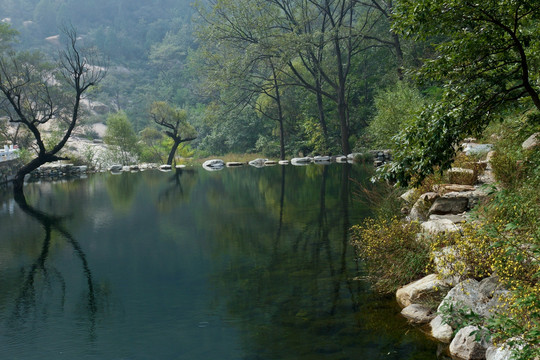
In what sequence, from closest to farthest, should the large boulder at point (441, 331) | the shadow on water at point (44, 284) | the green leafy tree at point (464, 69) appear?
the large boulder at point (441, 331) < the green leafy tree at point (464, 69) < the shadow on water at point (44, 284)

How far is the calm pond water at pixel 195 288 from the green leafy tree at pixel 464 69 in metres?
2.51

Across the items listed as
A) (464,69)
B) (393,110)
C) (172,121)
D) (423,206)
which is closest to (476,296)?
(464,69)

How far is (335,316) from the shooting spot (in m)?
7.21

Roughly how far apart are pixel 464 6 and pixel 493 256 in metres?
3.31

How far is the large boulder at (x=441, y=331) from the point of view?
20.2 feet

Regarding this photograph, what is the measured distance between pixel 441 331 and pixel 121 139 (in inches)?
1633

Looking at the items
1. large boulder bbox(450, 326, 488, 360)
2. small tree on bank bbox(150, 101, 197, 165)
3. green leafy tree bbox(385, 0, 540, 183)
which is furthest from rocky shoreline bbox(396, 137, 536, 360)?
small tree on bank bbox(150, 101, 197, 165)

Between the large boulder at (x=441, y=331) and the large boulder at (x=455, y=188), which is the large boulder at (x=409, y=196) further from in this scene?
the large boulder at (x=441, y=331)

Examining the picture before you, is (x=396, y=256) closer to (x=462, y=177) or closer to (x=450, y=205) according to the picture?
(x=450, y=205)

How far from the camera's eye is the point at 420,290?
7.04m

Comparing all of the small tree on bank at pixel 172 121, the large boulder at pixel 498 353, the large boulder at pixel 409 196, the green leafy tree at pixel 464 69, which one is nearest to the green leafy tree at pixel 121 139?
the small tree on bank at pixel 172 121

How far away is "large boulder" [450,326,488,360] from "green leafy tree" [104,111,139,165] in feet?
135

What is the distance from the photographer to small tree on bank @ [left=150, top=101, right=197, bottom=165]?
141 feet

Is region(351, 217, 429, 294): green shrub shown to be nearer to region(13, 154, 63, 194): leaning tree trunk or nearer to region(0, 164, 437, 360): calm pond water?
region(0, 164, 437, 360): calm pond water
